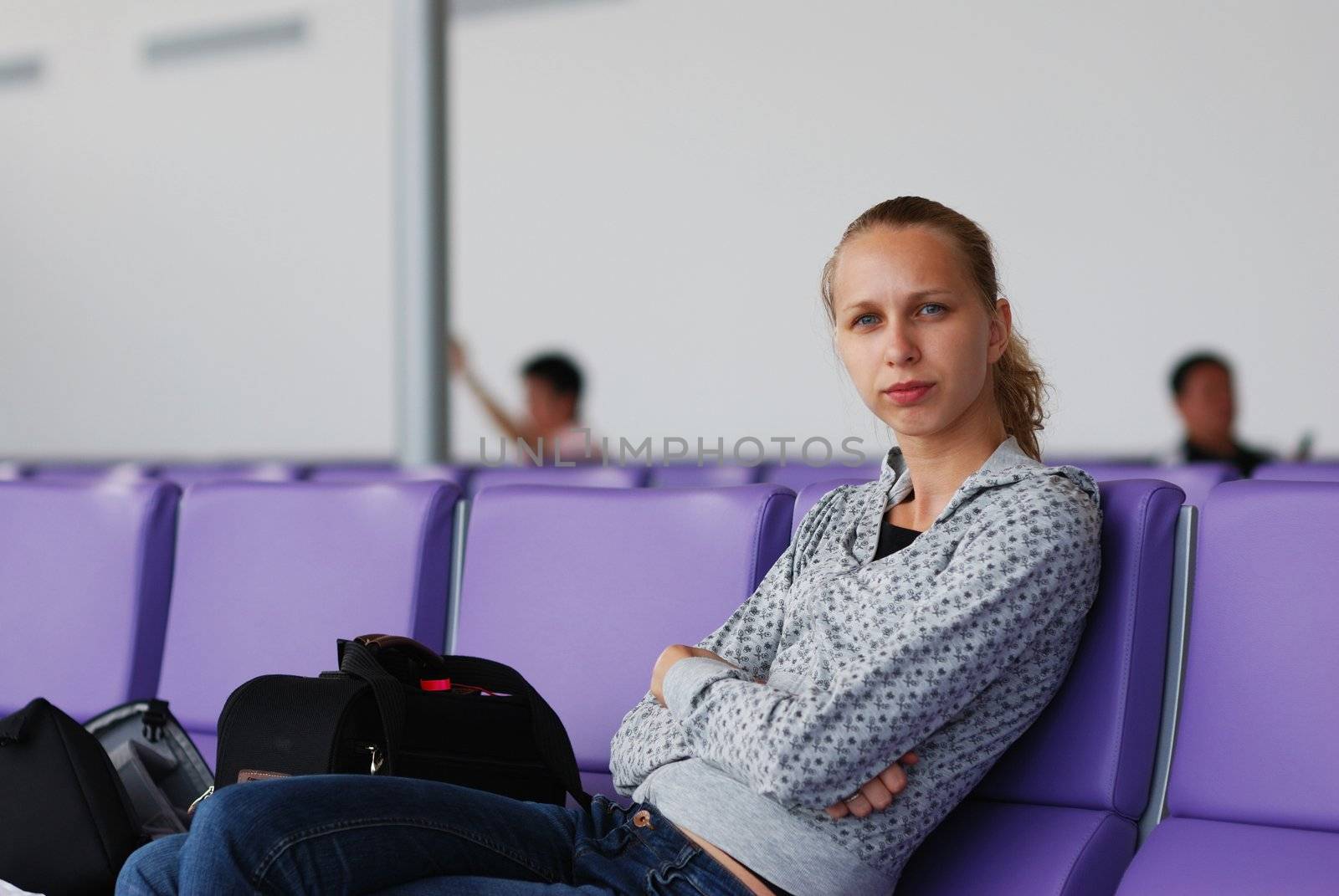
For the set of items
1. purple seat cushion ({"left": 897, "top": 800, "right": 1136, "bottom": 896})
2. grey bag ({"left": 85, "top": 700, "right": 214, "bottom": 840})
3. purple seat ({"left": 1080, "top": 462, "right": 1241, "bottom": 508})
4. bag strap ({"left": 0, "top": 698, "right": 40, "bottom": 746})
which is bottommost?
grey bag ({"left": 85, "top": 700, "right": 214, "bottom": 840})

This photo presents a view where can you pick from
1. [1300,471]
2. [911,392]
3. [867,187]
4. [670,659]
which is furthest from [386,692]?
[867,187]

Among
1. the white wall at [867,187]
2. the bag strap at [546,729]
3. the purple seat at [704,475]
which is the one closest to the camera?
the bag strap at [546,729]

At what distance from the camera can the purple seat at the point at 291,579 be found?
229 cm

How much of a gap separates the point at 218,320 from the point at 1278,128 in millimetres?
6067

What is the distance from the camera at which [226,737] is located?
67.4 inches

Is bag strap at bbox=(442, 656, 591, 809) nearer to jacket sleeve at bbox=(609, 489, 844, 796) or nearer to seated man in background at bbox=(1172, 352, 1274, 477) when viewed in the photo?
jacket sleeve at bbox=(609, 489, 844, 796)

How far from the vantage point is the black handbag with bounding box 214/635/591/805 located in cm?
166

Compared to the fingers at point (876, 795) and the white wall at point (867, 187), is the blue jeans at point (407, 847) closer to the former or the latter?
the fingers at point (876, 795)

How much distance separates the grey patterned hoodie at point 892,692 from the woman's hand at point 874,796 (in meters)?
0.01

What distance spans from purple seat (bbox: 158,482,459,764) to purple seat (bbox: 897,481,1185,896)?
3.30ft

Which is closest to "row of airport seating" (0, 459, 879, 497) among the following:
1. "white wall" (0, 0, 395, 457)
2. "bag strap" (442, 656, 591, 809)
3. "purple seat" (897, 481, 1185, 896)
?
"bag strap" (442, 656, 591, 809)

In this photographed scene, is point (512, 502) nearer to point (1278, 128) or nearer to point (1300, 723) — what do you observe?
point (1300, 723)

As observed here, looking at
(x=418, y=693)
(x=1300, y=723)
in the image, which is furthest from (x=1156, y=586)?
(x=418, y=693)

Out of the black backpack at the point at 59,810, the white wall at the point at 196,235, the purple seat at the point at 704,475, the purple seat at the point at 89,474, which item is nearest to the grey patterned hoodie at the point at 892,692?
the black backpack at the point at 59,810
